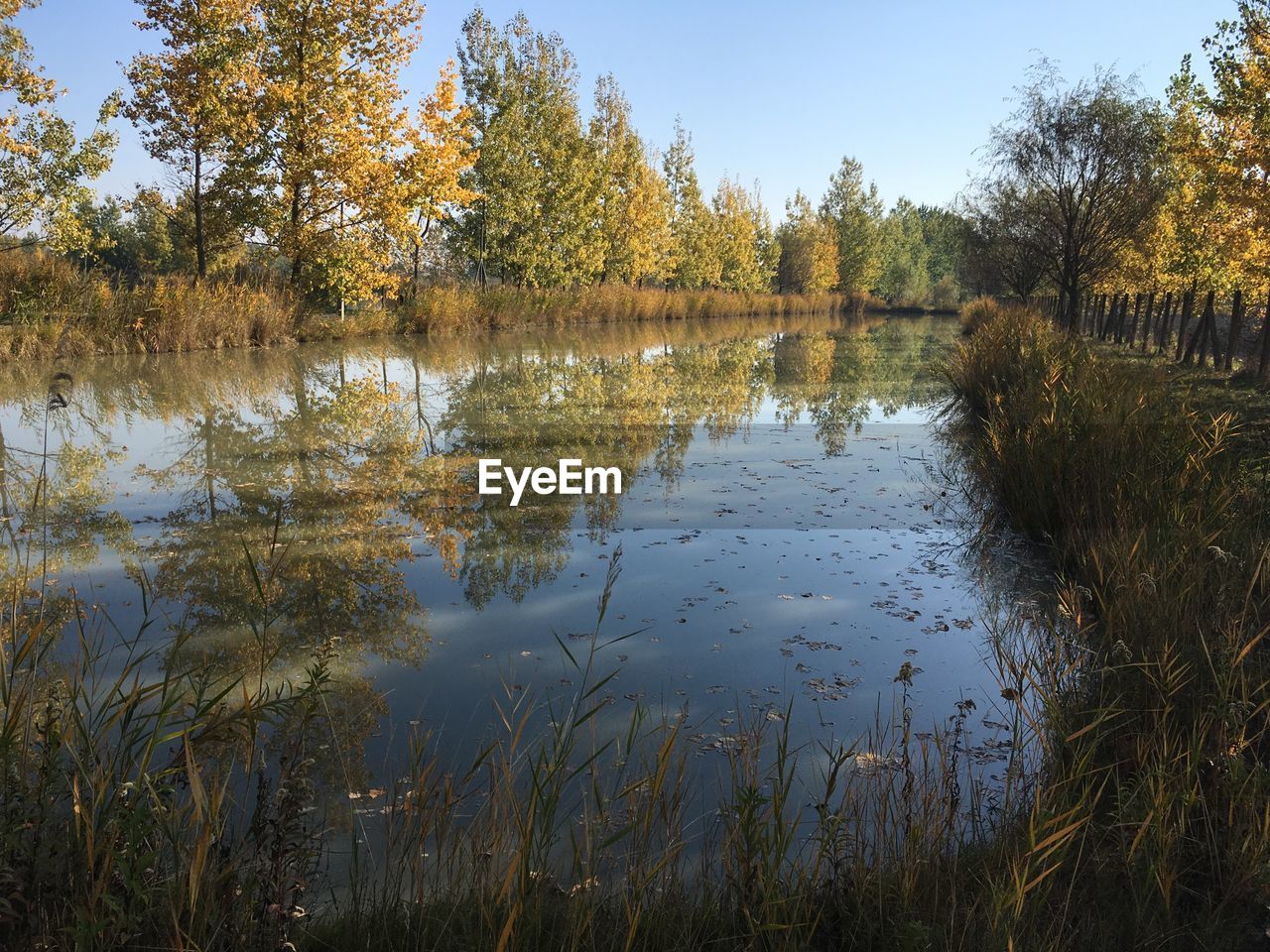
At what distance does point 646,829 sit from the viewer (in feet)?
6.39

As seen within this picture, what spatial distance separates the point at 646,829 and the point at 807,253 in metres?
70.6

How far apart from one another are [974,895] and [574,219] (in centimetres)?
3354

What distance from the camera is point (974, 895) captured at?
2.14m

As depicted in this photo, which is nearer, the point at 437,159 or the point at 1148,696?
the point at 1148,696

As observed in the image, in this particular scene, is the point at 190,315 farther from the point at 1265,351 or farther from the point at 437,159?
the point at 1265,351

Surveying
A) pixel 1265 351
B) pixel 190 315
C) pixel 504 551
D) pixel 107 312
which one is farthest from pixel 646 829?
pixel 190 315

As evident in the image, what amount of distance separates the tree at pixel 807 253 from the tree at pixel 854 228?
1.41 m

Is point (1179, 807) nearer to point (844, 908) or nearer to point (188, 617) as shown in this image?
point (844, 908)

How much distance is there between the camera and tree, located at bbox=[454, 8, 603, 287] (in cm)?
3006

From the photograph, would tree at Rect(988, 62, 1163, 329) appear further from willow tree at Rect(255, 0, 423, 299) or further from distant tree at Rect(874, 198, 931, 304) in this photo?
distant tree at Rect(874, 198, 931, 304)

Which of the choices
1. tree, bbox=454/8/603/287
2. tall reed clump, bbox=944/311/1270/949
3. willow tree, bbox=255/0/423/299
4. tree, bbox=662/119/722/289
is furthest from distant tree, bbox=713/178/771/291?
tall reed clump, bbox=944/311/1270/949

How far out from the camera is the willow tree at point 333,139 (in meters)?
19.8

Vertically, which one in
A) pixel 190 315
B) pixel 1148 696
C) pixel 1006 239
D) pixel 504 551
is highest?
pixel 1006 239

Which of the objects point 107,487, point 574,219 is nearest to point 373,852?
point 107,487
